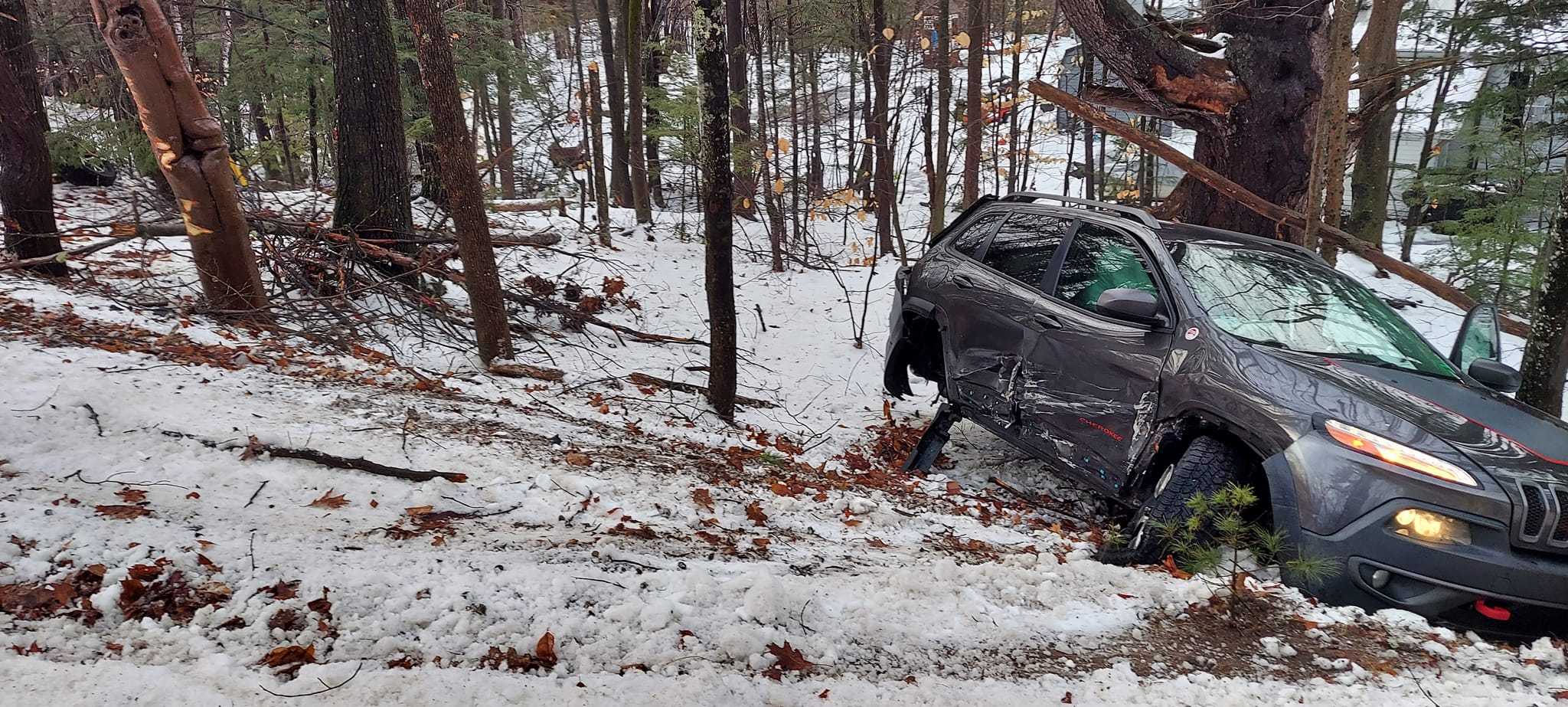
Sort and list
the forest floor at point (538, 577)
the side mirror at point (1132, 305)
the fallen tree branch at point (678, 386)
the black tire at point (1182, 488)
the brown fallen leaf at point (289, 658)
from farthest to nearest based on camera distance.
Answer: the fallen tree branch at point (678, 386) < the side mirror at point (1132, 305) < the black tire at point (1182, 488) < the forest floor at point (538, 577) < the brown fallen leaf at point (289, 658)

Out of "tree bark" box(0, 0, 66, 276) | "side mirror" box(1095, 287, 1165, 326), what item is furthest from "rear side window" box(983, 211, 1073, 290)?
"tree bark" box(0, 0, 66, 276)

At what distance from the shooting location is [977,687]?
8.23ft

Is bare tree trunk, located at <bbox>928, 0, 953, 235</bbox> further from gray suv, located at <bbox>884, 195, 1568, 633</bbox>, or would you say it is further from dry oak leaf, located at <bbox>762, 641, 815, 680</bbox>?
dry oak leaf, located at <bbox>762, 641, 815, 680</bbox>

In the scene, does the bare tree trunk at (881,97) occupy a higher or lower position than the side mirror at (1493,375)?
higher

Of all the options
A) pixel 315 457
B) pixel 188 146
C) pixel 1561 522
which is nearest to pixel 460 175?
pixel 188 146

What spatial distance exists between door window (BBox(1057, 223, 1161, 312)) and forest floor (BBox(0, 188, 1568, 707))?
4.63ft

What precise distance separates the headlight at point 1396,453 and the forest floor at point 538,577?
58 cm

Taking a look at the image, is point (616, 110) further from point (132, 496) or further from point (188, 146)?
point (132, 496)

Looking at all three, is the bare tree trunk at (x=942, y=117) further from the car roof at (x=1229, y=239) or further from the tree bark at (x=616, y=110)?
the car roof at (x=1229, y=239)

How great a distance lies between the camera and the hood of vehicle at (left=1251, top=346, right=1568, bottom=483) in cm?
A: 316

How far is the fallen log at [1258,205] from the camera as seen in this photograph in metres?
6.62

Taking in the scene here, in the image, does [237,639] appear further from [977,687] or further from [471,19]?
[471,19]

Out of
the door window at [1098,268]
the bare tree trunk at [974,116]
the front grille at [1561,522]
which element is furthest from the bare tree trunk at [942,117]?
the front grille at [1561,522]

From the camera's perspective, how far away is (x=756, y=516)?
4.00 m
